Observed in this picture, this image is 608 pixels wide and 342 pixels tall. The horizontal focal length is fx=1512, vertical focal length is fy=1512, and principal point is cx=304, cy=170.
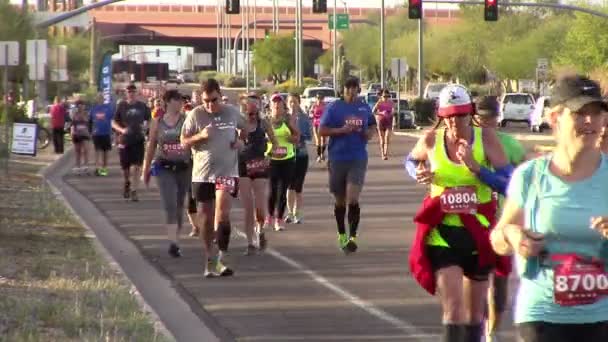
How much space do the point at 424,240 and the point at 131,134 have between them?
631 inches

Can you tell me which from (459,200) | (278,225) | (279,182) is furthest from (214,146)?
(459,200)

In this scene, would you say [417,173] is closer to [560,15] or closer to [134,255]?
[134,255]

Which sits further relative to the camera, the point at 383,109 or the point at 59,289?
the point at 383,109

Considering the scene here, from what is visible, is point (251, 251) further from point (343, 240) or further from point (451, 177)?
point (451, 177)

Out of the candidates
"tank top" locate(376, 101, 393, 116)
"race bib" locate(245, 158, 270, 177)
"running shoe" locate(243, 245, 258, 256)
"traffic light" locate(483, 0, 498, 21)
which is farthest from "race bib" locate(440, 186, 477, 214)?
"traffic light" locate(483, 0, 498, 21)

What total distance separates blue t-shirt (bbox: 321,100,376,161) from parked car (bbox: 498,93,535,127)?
44345 mm

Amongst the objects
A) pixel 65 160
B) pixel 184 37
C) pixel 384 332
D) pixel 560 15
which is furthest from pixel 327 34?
pixel 384 332

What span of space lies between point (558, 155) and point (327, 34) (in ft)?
487

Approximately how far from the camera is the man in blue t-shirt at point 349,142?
15602 mm

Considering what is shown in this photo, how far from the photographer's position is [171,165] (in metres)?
16.1

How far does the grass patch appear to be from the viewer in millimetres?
9938

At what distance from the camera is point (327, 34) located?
154 meters

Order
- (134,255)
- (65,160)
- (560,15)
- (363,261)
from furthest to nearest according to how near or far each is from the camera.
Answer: (560,15) → (65,160) → (134,255) → (363,261)

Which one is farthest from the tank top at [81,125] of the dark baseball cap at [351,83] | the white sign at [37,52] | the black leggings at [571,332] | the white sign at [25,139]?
the black leggings at [571,332]
